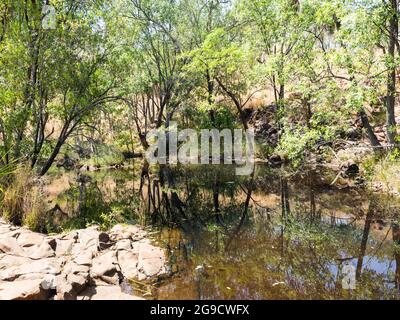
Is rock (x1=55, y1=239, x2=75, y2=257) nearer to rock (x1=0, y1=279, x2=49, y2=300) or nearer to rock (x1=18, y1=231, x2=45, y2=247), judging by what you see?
rock (x1=18, y1=231, x2=45, y2=247)

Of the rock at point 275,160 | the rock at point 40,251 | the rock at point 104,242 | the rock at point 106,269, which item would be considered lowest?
the rock at point 106,269

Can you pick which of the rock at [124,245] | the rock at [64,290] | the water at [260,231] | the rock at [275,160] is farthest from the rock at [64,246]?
the rock at [275,160]

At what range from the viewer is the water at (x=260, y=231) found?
502 cm

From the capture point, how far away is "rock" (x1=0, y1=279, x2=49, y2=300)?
381 centimetres

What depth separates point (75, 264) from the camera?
523 centimetres


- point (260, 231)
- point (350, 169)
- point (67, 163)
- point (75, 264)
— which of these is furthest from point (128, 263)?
point (67, 163)

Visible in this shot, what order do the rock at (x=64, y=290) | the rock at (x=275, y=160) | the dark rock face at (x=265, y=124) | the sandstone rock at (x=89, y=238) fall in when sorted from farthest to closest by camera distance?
the dark rock face at (x=265, y=124)
the rock at (x=275, y=160)
the sandstone rock at (x=89, y=238)
the rock at (x=64, y=290)

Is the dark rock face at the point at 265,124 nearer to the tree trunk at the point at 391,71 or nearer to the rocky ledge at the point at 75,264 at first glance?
the tree trunk at the point at 391,71

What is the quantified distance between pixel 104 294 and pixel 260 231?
167 inches

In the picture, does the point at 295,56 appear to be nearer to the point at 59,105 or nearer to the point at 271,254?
the point at 59,105

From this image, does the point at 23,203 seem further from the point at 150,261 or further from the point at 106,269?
the point at 150,261

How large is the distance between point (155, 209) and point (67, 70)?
5700mm

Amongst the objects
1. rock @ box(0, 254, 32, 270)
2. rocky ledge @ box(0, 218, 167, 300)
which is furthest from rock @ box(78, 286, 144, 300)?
rock @ box(0, 254, 32, 270)

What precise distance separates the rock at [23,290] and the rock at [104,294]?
566 millimetres
